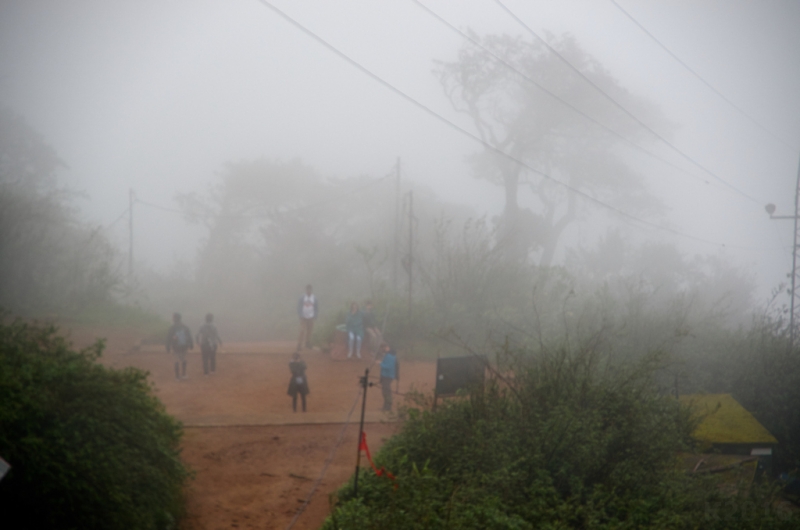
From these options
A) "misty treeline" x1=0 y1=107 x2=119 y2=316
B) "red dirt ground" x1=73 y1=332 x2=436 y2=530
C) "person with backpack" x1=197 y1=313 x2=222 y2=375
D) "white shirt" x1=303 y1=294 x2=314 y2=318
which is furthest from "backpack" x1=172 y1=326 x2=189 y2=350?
"misty treeline" x1=0 y1=107 x2=119 y2=316

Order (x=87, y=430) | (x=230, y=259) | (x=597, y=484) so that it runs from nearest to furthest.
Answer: (x=87, y=430) → (x=597, y=484) → (x=230, y=259)

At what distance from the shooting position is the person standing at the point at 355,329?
18297mm

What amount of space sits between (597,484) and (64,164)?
41279 mm

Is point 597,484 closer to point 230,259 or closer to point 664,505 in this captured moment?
point 664,505

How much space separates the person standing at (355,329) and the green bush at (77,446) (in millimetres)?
10685

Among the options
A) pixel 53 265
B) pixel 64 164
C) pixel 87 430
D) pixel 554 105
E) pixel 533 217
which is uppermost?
pixel 554 105

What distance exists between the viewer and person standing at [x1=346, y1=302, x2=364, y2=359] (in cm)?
1830

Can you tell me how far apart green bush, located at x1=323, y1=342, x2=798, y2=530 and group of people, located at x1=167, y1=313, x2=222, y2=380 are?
23.3 feet

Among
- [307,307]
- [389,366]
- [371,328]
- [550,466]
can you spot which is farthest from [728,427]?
[307,307]

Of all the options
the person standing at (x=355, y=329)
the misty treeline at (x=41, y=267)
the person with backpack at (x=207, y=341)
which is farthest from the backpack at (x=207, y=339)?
the misty treeline at (x=41, y=267)

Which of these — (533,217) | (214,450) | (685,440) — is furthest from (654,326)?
(533,217)

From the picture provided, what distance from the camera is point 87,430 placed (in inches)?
250

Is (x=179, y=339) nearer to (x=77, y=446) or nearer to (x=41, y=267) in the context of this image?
(x=77, y=446)

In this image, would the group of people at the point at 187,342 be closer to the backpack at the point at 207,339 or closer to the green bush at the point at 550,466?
the backpack at the point at 207,339
